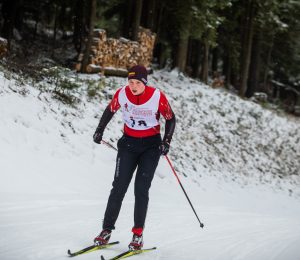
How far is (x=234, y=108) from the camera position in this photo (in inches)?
654

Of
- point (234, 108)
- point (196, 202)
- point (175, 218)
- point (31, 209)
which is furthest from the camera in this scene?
point (234, 108)

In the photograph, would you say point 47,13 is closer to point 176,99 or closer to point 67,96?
point 176,99

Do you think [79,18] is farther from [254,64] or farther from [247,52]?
[254,64]

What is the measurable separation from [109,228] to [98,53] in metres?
10.4


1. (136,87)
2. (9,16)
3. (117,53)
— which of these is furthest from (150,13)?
(136,87)

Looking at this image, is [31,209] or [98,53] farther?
[98,53]

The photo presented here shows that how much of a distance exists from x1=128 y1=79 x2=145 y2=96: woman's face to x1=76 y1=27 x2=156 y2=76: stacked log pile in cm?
932

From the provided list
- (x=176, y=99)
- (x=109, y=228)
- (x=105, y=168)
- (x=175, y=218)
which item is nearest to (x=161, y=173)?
(x=105, y=168)

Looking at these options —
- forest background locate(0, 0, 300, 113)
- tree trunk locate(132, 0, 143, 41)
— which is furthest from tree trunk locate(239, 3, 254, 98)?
tree trunk locate(132, 0, 143, 41)

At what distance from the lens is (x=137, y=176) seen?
157 inches

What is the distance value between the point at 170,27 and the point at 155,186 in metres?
15.1

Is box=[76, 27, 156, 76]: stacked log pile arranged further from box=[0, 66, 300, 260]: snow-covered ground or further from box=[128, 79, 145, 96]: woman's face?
box=[128, 79, 145, 96]: woman's face

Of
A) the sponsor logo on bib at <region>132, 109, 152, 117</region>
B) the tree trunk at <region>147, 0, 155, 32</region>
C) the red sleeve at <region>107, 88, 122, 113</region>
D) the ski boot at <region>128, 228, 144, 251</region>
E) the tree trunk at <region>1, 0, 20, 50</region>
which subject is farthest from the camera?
the tree trunk at <region>147, 0, 155, 32</region>

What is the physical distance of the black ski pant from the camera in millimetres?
3916
